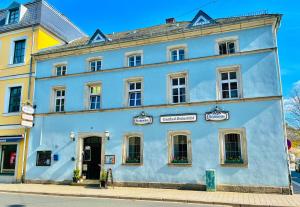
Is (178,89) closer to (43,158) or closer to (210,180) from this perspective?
(210,180)

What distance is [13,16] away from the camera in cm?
2334

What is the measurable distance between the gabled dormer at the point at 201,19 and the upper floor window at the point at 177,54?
1.73 meters

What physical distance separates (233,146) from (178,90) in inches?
174

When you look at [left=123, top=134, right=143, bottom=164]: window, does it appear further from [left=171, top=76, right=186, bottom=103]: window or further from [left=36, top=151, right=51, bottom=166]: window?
[left=36, top=151, right=51, bottom=166]: window

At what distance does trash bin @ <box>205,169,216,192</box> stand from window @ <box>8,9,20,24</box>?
18.9 metres

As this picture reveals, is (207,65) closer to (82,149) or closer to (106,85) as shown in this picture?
(106,85)

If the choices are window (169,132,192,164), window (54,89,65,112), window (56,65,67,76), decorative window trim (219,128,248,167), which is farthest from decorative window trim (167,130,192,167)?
window (56,65,67,76)

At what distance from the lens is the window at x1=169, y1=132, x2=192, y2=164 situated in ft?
51.4

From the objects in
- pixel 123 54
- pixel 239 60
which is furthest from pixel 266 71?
pixel 123 54

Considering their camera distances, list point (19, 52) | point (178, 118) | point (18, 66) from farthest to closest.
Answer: point (19, 52), point (18, 66), point (178, 118)

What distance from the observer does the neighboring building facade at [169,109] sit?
14641 mm

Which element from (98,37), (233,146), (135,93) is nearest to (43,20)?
(98,37)

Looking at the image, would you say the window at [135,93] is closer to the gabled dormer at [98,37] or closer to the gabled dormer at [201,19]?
the gabled dormer at [98,37]

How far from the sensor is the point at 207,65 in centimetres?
1620
